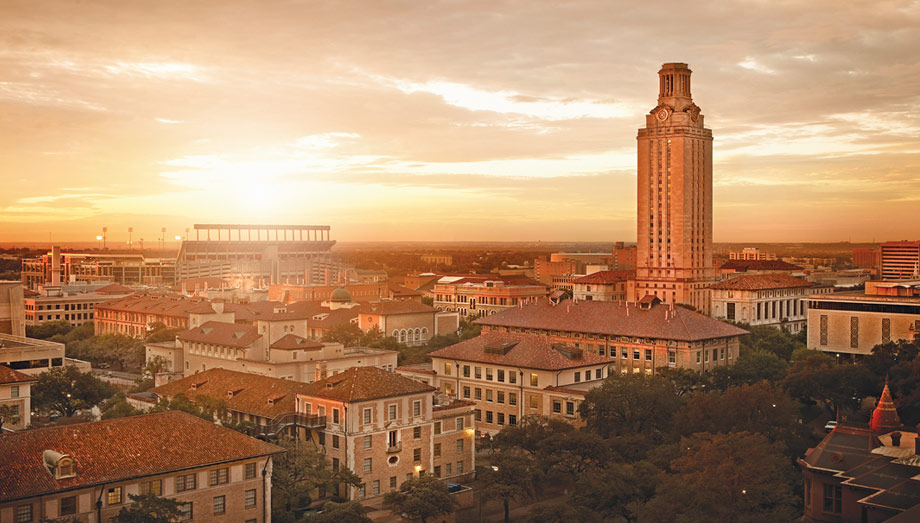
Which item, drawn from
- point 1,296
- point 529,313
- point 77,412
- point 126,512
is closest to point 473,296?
point 529,313

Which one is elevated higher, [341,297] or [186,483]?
[341,297]

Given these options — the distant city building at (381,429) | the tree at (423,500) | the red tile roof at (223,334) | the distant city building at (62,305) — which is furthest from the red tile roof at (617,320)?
the distant city building at (62,305)

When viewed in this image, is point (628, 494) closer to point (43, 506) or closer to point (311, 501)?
point (311, 501)

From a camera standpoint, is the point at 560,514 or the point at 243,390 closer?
the point at 560,514

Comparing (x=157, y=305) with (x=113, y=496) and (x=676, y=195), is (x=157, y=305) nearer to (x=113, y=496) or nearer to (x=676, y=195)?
(x=676, y=195)

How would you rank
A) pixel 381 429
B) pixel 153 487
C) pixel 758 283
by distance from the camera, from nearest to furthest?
pixel 153 487 < pixel 381 429 < pixel 758 283

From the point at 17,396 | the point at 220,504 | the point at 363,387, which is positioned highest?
the point at 363,387

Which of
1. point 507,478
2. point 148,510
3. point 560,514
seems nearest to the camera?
point 148,510

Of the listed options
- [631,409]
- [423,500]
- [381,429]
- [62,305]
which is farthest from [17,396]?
[62,305]
